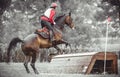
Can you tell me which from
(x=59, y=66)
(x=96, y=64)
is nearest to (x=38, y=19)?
(x=59, y=66)

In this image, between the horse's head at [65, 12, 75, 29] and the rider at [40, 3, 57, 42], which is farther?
the horse's head at [65, 12, 75, 29]

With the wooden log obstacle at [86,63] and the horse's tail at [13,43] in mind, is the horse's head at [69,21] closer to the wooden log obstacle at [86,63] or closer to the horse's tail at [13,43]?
the wooden log obstacle at [86,63]

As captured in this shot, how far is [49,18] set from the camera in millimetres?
5891

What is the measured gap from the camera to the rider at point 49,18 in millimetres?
5844

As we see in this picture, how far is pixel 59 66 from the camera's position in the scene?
5.90m

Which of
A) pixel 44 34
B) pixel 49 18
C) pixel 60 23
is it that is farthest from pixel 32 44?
pixel 60 23

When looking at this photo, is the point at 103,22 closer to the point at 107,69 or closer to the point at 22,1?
the point at 107,69

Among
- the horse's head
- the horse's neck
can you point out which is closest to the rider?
the horse's neck

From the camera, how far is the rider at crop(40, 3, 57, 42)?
5.84 metres

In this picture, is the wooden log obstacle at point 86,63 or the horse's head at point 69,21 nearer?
the wooden log obstacle at point 86,63

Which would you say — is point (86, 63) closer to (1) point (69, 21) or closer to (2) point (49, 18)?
(1) point (69, 21)

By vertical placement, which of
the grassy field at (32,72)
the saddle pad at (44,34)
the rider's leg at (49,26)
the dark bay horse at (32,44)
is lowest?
the grassy field at (32,72)

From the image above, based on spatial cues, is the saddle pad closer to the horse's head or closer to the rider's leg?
the rider's leg

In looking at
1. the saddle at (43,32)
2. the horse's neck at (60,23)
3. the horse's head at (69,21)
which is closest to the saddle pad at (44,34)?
the saddle at (43,32)
